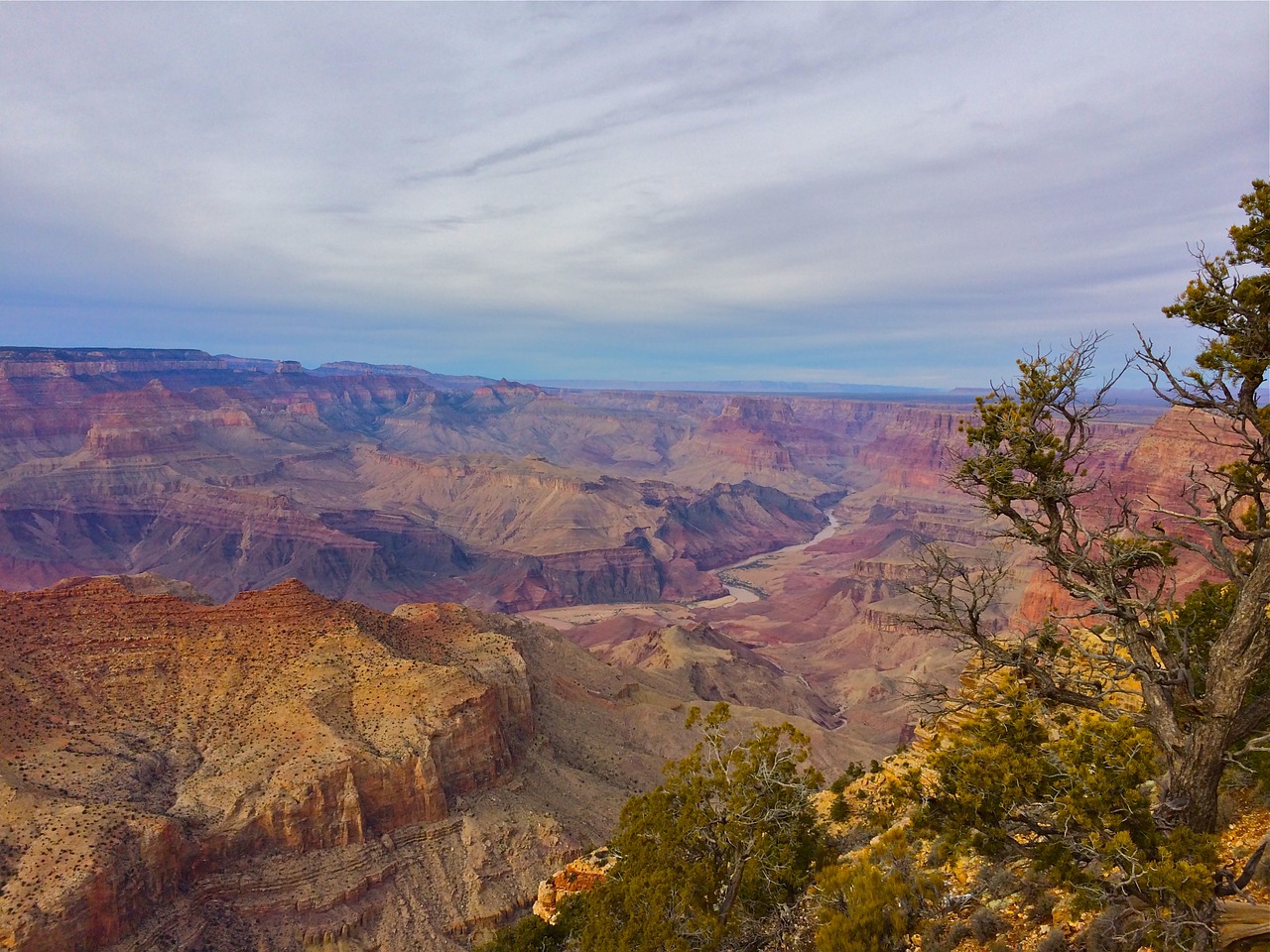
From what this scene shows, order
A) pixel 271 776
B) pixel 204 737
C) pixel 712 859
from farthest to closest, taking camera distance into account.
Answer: pixel 204 737, pixel 271 776, pixel 712 859

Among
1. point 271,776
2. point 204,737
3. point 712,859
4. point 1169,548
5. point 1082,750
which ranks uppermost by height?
point 1169,548

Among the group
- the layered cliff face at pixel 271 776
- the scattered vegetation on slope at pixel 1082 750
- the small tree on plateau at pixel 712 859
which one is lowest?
the layered cliff face at pixel 271 776

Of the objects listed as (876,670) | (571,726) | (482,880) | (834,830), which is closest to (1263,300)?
(834,830)

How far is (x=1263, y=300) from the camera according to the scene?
10.6 metres

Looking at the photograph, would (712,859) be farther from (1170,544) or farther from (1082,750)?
(1170,544)

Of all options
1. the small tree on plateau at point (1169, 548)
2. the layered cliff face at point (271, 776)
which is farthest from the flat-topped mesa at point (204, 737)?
the small tree on plateau at point (1169, 548)

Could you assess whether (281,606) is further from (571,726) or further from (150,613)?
(571,726)

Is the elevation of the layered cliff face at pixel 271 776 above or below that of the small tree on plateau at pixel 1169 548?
below

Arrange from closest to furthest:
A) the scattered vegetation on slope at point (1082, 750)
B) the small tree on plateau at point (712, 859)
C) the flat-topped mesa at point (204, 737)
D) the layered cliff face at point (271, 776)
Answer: the scattered vegetation on slope at point (1082, 750) < the small tree on plateau at point (712, 859) < the flat-topped mesa at point (204, 737) < the layered cliff face at point (271, 776)

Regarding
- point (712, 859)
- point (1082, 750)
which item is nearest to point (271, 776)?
point (712, 859)

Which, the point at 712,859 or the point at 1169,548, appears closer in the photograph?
the point at 1169,548

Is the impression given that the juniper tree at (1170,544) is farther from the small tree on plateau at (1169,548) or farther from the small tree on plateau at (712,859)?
the small tree on plateau at (712,859)

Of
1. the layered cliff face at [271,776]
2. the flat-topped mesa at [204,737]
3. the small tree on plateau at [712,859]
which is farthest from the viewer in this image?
the layered cliff face at [271,776]

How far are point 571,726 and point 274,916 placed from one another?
26.2 meters
